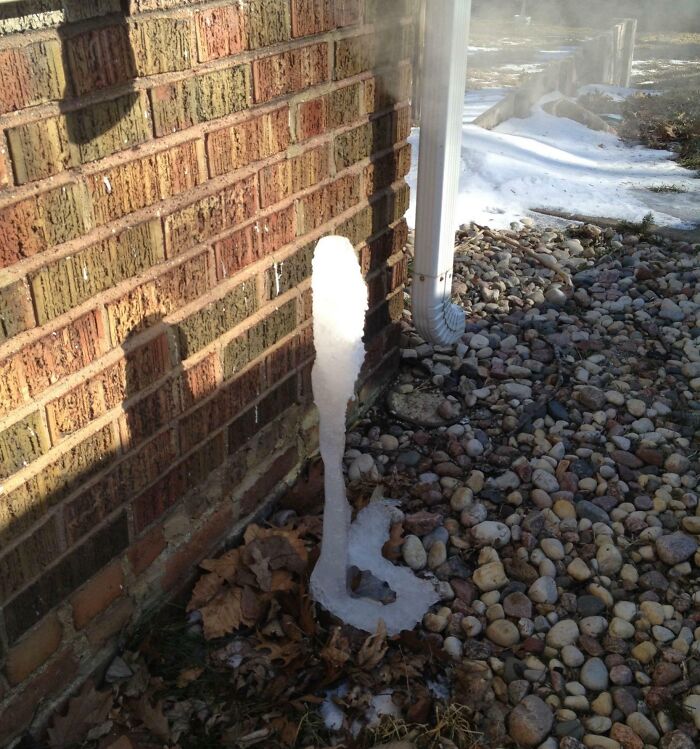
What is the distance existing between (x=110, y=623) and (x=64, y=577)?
26cm

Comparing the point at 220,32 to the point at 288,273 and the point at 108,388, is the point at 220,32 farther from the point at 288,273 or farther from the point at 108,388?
the point at 108,388

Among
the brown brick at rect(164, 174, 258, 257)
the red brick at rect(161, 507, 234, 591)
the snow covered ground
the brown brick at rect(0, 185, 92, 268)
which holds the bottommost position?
the snow covered ground

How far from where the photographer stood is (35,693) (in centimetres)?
185

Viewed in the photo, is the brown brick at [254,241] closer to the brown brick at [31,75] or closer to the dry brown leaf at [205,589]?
the brown brick at [31,75]

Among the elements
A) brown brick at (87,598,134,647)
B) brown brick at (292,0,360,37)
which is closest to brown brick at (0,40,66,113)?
brown brick at (292,0,360,37)

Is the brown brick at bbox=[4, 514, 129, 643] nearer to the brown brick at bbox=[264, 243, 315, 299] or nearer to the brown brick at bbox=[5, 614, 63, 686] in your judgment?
the brown brick at bbox=[5, 614, 63, 686]

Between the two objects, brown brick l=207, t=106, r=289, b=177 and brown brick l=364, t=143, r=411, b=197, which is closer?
brown brick l=207, t=106, r=289, b=177

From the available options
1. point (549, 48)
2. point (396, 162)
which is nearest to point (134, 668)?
point (396, 162)

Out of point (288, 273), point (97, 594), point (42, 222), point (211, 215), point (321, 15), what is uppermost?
point (321, 15)

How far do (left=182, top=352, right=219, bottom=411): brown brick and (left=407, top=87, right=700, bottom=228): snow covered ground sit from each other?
2841 millimetres

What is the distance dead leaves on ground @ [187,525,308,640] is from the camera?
2.19 metres

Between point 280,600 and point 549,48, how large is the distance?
1242cm

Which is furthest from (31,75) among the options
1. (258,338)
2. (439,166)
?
(439,166)

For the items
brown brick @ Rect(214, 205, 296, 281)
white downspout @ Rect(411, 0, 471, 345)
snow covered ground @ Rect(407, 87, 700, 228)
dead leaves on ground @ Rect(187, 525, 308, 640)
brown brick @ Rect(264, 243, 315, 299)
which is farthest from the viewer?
snow covered ground @ Rect(407, 87, 700, 228)
